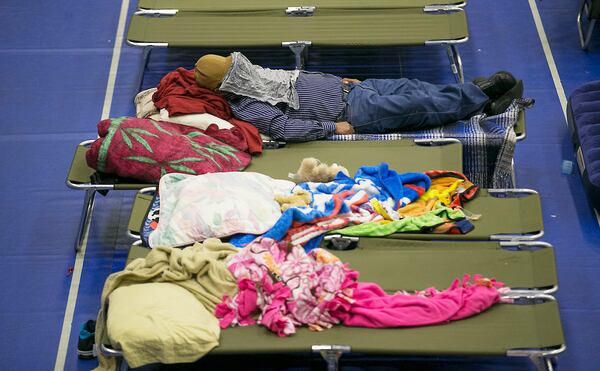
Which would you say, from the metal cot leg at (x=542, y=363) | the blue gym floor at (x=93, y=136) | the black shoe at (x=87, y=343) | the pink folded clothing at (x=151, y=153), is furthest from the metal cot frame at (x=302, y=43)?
the metal cot leg at (x=542, y=363)

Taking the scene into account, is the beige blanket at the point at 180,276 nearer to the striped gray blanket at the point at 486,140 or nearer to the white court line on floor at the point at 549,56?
the striped gray blanket at the point at 486,140

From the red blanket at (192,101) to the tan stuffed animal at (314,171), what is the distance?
1.23 feet

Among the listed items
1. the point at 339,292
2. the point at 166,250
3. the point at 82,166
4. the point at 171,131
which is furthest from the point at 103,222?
the point at 339,292

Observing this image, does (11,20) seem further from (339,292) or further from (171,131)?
(339,292)

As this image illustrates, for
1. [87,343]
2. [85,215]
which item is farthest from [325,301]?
[85,215]

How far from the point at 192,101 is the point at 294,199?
98 centimetres

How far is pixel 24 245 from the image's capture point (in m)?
4.82

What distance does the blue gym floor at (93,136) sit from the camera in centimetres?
440

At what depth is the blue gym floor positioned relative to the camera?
14.4ft

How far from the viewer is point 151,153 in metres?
4.51

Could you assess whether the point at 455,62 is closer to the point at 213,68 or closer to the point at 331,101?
the point at 331,101

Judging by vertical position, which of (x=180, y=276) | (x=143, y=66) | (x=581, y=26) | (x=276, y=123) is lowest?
(x=143, y=66)

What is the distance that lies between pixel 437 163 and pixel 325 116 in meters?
0.70

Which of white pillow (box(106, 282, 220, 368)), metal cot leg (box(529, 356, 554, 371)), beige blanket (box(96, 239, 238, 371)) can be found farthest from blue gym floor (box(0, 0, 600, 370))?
white pillow (box(106, 282, 220, 368))
